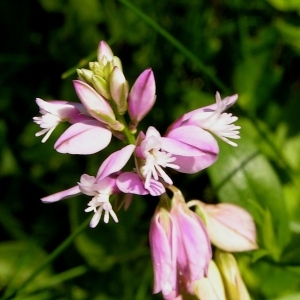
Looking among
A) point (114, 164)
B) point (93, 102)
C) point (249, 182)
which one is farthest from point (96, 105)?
point (249, 182)

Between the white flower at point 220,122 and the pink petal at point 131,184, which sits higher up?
the white flower at point 220,122

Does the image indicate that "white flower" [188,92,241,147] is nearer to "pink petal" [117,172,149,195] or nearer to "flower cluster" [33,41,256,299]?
"flower cluster" [33,41,256,299]

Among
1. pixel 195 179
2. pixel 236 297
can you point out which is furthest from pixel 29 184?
pixel 236 297

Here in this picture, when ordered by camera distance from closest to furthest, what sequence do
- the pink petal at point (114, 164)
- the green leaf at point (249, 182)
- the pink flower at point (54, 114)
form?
the pink petal at point (114, 164), the pink flower at point (54, 114), the green leaf at point (249, 182)

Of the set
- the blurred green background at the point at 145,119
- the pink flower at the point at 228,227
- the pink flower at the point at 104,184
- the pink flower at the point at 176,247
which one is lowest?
the blurred green background at the point at 145,119

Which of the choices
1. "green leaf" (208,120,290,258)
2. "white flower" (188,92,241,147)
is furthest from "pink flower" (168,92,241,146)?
"green leaf" (208,120,290,258)

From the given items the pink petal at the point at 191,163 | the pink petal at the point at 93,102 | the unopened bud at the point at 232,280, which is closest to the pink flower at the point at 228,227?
the unopened bud at the point at 232,280

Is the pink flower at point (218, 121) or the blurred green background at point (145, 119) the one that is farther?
the blurred green background at point (145, 119)

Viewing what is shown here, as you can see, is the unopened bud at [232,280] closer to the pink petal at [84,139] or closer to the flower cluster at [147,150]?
the flower cluster at [147,150]
